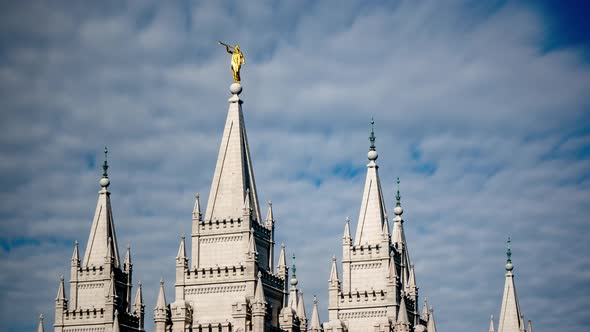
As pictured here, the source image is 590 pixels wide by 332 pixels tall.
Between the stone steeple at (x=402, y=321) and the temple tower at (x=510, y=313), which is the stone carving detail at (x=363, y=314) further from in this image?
the temple tower at (x=510, y=313)

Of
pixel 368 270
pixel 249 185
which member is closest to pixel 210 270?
pixel 249 185

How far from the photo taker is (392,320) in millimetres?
81062

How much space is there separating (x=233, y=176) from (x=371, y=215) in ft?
36.9

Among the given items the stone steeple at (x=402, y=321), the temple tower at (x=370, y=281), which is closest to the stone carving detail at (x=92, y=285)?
the temple tower at (x=370, y=281)

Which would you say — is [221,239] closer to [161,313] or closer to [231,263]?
[231,263]

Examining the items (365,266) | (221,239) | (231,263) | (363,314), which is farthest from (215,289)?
(365,266)

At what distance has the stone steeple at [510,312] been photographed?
11469 cm

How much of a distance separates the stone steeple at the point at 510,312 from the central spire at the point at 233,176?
141 feet

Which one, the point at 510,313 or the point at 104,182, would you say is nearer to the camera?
the point at 104,182

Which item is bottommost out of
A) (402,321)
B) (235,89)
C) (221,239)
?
(402,321)

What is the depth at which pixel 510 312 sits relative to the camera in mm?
115562

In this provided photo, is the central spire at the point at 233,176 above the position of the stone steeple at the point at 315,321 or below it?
above

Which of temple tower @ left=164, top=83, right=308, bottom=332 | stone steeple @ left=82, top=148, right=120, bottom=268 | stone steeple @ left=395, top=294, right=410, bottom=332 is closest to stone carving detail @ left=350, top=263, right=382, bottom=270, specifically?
stone steeple @ left=395, top=294, right=410, bottom=332

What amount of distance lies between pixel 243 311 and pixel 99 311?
15631 mm
